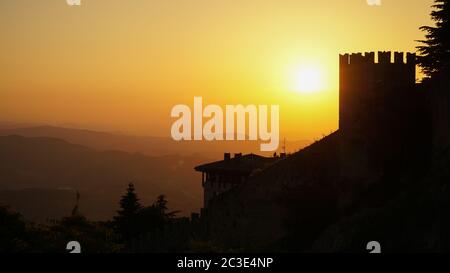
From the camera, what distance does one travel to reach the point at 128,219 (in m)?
84.4

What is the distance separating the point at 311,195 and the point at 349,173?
592cm

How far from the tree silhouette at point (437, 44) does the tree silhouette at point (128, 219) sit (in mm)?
37434

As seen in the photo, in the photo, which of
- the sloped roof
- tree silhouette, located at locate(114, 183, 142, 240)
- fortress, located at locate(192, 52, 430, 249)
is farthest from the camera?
the sloped roof

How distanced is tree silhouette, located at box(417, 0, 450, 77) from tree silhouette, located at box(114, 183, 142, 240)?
37434 mm

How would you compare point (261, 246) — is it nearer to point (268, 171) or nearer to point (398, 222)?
point (268, 171)

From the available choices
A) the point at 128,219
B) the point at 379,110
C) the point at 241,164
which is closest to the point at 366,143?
the point at 379,110

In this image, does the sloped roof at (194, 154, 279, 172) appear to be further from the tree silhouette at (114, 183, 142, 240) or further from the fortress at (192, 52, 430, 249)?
the fortress at (192, 52, 430, 249)

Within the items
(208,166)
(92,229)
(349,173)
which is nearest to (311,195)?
(349,173)

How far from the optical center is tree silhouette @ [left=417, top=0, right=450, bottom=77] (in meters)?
44.8

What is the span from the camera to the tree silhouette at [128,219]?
258 feet

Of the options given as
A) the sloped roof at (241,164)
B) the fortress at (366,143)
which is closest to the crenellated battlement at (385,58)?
the fortress at (366,143)

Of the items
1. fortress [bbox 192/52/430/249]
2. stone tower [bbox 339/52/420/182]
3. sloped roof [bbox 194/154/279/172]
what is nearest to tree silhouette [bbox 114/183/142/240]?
sloped roof [bbox 194/154/279/172]
